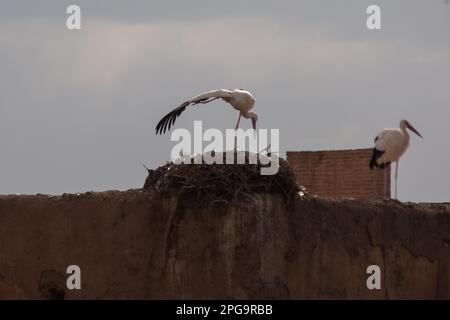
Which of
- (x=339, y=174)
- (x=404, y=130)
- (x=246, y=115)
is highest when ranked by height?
(x=246, y=115)

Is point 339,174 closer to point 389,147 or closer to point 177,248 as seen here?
point 389,147

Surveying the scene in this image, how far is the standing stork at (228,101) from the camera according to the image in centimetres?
1577

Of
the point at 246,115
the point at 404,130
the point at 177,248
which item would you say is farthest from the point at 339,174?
the point at 177,248

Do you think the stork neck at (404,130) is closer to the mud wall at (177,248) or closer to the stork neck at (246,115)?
the stork neck at (246,115)

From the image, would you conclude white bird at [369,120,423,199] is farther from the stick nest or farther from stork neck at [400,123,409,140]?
the stick nest

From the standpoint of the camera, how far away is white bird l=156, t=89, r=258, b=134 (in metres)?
15.8

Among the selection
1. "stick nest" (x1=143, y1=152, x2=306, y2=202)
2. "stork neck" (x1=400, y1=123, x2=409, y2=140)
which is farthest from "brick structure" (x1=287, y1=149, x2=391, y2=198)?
"stick nest" (x1=143, y1=152, x2=306, y2=202)

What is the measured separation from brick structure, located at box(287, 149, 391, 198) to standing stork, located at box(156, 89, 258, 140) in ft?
8.74

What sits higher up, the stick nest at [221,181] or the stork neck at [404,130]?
the stork neck at [404,130]

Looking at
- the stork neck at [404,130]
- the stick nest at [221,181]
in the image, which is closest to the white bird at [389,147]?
the stork neck at [404,130]

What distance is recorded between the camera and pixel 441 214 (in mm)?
15789

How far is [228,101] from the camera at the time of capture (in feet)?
54.5

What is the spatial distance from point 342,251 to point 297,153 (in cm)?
479
